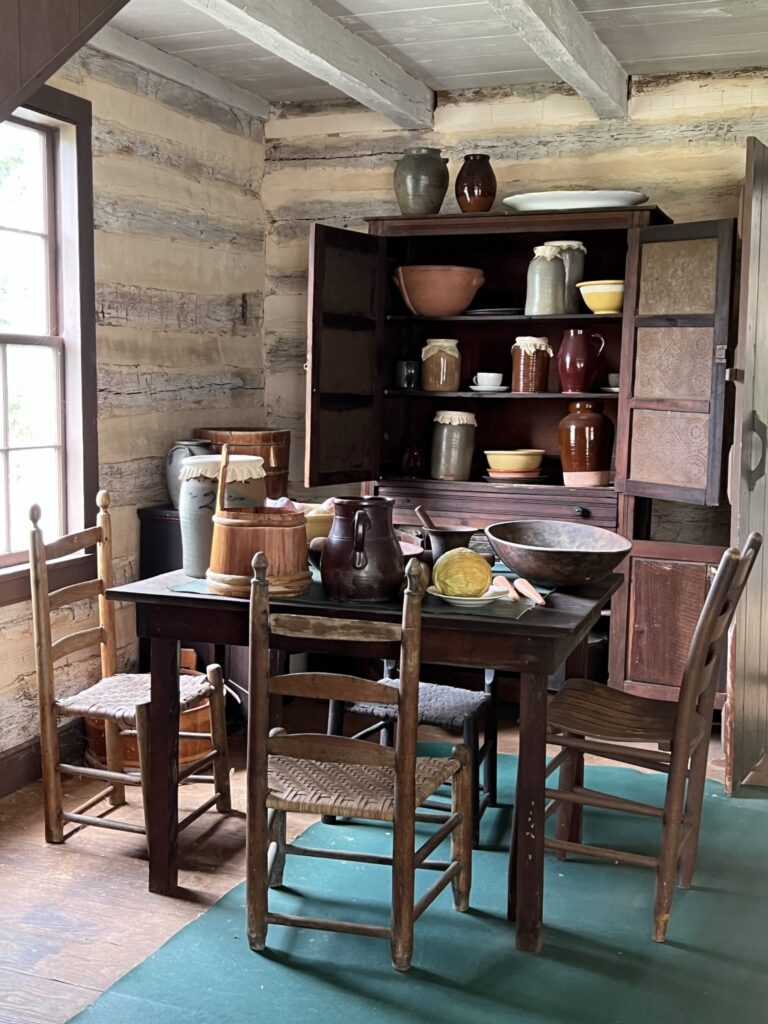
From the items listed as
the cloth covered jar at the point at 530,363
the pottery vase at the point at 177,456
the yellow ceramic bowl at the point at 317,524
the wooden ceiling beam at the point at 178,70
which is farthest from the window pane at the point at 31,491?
the cloth covered jar at the point at 530,363

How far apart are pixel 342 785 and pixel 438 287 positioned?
2816 mm

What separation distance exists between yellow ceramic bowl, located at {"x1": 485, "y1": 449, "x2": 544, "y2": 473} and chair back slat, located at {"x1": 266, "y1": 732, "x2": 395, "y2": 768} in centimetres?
250

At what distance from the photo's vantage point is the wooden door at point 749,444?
394 centimetres

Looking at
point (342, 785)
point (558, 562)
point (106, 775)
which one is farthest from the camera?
point (106, 775)

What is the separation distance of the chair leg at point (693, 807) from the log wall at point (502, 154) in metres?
2.72

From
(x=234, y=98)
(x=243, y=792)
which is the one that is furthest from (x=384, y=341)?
(x=243, y=792)

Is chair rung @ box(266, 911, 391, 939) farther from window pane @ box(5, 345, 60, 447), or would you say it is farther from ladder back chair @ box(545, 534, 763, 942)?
window pane @ box(5, 345, 60, 447)

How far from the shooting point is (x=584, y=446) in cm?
483

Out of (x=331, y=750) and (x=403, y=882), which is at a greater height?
(x=331, y=750)

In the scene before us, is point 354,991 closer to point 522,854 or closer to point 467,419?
point 522,854

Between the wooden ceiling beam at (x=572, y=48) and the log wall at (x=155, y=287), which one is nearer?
the wooden ceiling beam at (x=572, y=48)

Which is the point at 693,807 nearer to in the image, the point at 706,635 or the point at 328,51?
the point at 706,635

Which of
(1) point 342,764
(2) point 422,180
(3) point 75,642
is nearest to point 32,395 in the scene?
(3) point 75,642

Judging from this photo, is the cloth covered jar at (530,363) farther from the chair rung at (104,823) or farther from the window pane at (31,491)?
the chair rung at (104,823)
